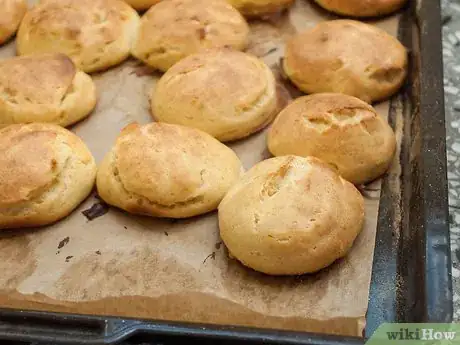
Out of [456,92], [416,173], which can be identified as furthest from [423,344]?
[456,92]

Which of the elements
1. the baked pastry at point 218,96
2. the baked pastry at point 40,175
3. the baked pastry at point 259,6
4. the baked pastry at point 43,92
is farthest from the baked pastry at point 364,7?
the baked pastry at point 40,175

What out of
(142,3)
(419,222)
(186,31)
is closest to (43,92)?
(186,31)

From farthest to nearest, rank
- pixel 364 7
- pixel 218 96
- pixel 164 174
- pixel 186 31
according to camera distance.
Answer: pixel 364 7 → pixel 186 31 → pixel 218 96 → pixel 164 174

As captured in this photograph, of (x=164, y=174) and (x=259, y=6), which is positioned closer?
(x=164, y=174)

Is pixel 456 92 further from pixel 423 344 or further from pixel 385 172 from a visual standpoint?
pixel 423 344

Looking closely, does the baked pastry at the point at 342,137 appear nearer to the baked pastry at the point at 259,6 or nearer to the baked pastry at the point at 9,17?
the baked pastry at the point at 259,6

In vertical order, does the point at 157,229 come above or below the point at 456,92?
above

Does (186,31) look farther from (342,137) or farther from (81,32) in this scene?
(342,137)
